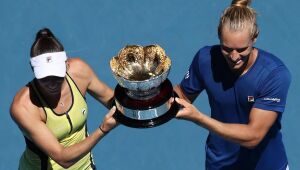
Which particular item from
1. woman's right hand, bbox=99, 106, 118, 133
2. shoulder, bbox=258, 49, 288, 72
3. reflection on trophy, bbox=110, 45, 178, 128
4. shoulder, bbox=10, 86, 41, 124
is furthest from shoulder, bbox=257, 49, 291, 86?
shoulder, bbox=10, 86, 41, 124

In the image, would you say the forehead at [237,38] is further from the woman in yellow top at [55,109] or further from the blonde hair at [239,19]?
the woman in yellow top at [55,109]

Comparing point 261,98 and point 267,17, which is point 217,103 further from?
point 267,17

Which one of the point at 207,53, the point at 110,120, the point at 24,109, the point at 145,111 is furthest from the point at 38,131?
the point at 207,53

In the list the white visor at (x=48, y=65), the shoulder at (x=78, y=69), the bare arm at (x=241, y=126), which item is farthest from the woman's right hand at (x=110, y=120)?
the shoulder at (x=78, y=69)

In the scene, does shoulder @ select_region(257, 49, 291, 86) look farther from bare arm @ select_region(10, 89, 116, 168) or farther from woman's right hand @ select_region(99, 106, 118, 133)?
bare arm @ select_region(10, 89, 116, 168)

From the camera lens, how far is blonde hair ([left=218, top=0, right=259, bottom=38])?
2898mm

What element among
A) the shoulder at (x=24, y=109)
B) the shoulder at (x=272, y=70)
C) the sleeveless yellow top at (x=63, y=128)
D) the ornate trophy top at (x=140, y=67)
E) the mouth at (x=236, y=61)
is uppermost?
the ornate trophy top at (x=140, y=67)

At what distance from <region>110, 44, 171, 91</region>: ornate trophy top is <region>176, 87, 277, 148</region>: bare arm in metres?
0.15

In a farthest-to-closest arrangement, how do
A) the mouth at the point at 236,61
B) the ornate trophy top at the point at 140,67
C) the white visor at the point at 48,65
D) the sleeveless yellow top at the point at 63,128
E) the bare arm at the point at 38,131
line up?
the sleeveless yellow top at the point at 63,128 → the bare arm at the point at 38,131 → the white visor at the point at 48,65 → the mouth at the point at 236,61 → the ornate trophy top at the point at 140,67

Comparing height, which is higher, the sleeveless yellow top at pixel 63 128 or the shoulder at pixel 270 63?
the shoulder at pixel 270 63

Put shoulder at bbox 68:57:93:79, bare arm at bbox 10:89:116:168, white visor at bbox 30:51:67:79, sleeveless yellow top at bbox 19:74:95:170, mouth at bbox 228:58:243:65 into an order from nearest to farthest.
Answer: mouth at bbox 228:58:243:65 < white visor at bbox 30:51:67:79 < bare arm at bbox 10:89:116:168 < sleeveless yellow top at bbox 19:74:95:170 < shoulder at bbox 68:57:93:79

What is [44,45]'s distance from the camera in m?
3.18

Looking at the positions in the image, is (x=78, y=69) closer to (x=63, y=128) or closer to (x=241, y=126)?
(x=63, y=128)

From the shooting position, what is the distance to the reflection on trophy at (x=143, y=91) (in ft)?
Answer: 9.34
